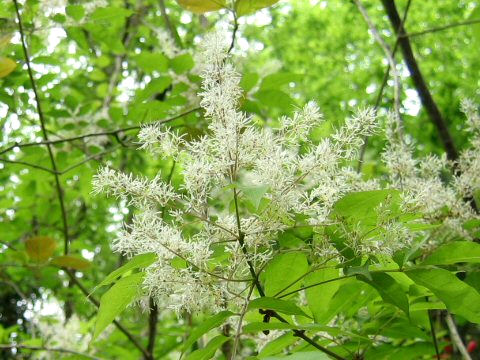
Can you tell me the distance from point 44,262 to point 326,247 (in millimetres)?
1434

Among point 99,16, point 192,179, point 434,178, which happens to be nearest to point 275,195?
point 192,179

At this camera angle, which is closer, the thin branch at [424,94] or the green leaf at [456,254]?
the green leaf at [456,254]

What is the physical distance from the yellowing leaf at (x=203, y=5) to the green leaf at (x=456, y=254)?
3.04 ft

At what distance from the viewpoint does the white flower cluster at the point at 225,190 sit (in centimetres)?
125

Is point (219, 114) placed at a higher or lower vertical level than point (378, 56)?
lower

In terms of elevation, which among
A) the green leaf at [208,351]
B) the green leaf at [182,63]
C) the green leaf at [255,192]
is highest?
the green leaf at [182,63]

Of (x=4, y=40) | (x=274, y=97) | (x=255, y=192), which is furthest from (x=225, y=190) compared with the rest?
(x=4, y=40)

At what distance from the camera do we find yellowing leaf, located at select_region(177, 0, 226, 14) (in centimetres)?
185

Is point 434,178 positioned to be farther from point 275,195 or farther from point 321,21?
point 321,21

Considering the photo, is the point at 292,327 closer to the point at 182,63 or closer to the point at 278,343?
the point at 278,343

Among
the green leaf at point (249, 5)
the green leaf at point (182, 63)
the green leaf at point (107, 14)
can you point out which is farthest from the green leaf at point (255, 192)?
the green leaf at point (107, 14)

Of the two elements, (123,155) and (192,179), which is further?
(123,155)

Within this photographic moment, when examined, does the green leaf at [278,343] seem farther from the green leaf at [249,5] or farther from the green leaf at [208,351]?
the green leaf at [249,5]

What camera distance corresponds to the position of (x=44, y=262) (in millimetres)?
2449
